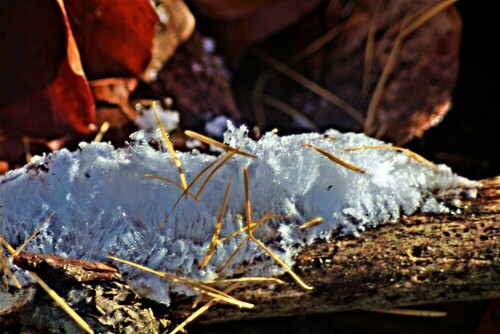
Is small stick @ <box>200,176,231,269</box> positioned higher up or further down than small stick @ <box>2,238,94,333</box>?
higher up

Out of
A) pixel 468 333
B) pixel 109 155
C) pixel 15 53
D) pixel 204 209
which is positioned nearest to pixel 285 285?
pixel 204 209

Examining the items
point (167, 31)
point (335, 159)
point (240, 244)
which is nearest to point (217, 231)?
point (240, 244)

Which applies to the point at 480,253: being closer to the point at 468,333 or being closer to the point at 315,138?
the point at 315,138

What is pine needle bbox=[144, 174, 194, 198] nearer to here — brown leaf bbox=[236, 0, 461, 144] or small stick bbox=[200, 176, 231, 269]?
small stick bbox=[200, 176, 231, 269]

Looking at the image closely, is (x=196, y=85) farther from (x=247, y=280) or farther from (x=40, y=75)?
(x=247, y=280)

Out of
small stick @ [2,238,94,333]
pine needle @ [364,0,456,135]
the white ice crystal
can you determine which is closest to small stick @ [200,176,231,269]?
the white ice crystal

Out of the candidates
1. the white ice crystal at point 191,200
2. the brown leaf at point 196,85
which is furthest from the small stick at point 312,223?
the brown leaf at point 196,85
